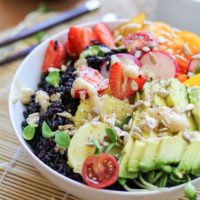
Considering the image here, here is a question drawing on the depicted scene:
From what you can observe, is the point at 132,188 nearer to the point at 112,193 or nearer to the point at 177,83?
the point at 112,193

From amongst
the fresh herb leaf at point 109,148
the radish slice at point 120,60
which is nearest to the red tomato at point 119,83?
the radish slice at point 120,60

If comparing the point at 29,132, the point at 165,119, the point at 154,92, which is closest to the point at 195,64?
the point at 154,92

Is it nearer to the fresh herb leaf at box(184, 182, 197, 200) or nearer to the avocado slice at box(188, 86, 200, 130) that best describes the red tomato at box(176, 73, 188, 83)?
the avocado slice at box(188, 86, 200, 130)

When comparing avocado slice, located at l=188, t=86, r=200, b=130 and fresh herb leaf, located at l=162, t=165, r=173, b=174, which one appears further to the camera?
avocado slice, located at l=188, t=86, r=200, b=130

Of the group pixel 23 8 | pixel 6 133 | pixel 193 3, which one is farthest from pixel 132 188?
pixel 23 8

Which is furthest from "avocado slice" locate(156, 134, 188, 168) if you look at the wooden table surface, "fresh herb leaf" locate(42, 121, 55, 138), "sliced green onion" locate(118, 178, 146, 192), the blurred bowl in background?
the wooden table surface

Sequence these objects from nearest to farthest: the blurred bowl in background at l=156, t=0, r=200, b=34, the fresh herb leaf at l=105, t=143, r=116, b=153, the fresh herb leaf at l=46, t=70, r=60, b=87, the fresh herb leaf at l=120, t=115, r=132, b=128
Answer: the fresh herb leaf at l=105, t=143, r=116, b=153 → the fresh herb leaf at l=120, t=115, r=132, b=128 → the fresh herb leaf at l=46, t=70, r=60, b=87 → the blurred bowl in background at l=156, t=0, r=200, b=34

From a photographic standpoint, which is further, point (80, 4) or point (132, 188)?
point (80, 4)
